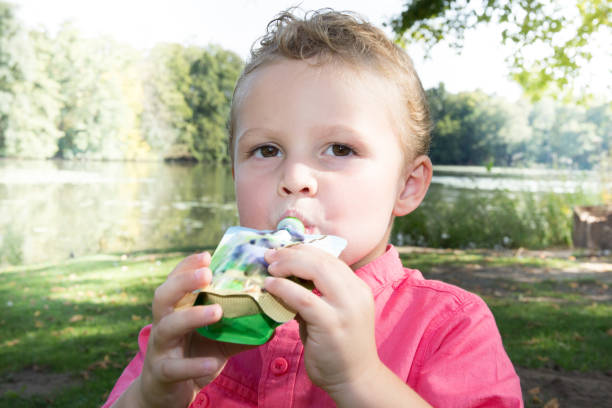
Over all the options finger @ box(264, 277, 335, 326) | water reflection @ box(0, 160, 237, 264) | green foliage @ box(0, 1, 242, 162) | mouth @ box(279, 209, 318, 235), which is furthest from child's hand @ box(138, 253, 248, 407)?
green foliage @ box(0, 1, 242, 162)

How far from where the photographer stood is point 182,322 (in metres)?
1.00

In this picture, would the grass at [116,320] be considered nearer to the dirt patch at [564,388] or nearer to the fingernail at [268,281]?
the dirt patch at [564,388]

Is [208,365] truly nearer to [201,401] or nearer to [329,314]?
[329,314]

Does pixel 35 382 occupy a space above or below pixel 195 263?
below

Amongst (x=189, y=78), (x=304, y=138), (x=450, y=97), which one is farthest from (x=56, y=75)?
(x=304, y=138)

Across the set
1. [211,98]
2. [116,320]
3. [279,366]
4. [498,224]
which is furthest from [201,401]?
[211,98]

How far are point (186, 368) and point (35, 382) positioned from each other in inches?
146

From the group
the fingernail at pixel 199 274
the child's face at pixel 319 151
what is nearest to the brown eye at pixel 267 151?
the child's face at pixel 319 151

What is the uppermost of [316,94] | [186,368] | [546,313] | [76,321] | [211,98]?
[211,98]

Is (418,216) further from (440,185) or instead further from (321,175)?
(321,175)

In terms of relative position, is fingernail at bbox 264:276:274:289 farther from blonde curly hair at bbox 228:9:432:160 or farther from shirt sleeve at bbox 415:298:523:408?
blonde curly hair at bbox 228:9:432:160

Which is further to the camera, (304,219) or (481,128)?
(481,128)

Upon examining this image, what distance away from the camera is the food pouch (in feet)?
3.15

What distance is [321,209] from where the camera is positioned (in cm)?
130
